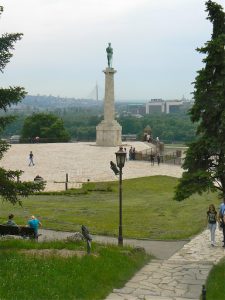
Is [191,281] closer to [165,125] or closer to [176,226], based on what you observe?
[176,226]

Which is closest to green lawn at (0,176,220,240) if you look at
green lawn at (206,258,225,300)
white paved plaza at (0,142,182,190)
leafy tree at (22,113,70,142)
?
white paved plaza at (0,142,182,190)

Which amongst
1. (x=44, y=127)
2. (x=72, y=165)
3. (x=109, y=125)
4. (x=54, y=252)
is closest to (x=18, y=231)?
(x=54, y=252)

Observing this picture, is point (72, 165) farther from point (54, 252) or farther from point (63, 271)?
point (63, 271)

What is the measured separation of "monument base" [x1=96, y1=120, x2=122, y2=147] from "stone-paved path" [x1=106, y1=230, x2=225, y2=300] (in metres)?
40.9

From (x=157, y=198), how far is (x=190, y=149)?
14.2 metres

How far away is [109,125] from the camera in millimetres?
58312

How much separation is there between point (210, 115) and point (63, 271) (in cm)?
578

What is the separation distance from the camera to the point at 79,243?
50.4 feet

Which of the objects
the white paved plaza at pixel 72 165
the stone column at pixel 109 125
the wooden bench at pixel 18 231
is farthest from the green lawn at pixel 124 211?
the stone column at pixel 109 125

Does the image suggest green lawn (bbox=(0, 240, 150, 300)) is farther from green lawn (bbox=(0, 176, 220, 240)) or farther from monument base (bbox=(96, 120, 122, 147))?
monument base (bbox=(96, 120, 122, 147))

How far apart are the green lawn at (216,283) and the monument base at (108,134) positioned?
43870mm

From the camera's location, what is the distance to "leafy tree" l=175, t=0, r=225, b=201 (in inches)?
545

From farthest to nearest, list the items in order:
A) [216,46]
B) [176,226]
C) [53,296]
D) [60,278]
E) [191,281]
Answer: [176,226] < [216,46] < [191,281] < [60,278] < [53,296]

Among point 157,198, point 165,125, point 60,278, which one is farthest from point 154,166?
point 165,125
